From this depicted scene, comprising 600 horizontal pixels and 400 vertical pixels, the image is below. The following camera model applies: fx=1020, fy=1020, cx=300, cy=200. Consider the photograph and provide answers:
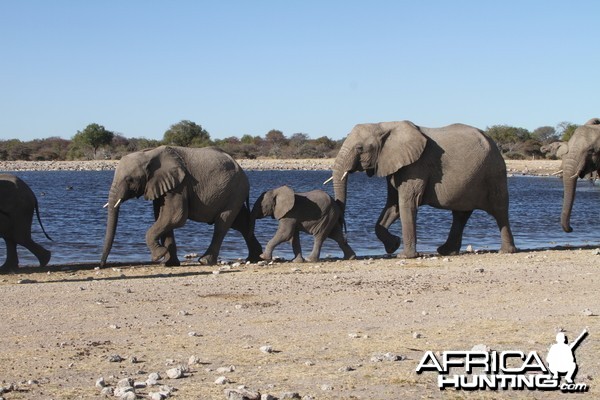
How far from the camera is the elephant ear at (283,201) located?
17.2m

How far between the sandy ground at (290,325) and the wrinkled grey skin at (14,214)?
202 cm

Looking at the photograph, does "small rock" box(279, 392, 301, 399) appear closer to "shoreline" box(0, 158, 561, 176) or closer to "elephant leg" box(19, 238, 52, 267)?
"elephant leg" box(19, 238, 52, 267)

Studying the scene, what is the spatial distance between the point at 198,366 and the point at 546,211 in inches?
1189

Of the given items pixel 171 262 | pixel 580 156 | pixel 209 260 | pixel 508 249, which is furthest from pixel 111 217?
pixel 580 156

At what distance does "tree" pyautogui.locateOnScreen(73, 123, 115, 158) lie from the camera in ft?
393

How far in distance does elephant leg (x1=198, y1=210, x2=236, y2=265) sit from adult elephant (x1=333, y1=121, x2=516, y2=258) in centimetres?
201

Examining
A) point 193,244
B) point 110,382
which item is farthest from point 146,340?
point 193,244

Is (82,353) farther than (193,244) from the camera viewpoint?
No

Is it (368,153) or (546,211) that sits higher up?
(368,153)

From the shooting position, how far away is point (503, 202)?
18594 millimetres

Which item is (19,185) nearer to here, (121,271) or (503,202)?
(121,271)

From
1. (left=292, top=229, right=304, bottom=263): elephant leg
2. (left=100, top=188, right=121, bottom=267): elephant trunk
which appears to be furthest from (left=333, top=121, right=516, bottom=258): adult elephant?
(left=100, top=188, right=121, bottom=267): elephant trunk

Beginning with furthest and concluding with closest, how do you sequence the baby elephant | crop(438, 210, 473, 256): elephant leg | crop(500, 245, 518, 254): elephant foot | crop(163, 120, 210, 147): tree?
crop(163, 120, 210, 147): tree → crop(438, 210, 473, 256): elephant leg → crop(500, 245, 518, 254): elephant foot → the baby elephant

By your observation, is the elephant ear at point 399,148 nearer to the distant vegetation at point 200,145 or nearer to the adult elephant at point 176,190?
the adult elephant at point 176,190
